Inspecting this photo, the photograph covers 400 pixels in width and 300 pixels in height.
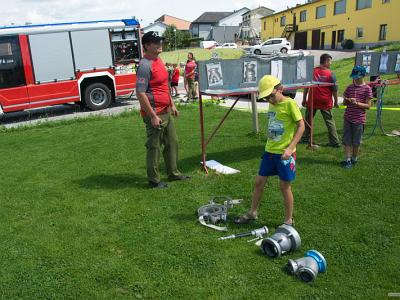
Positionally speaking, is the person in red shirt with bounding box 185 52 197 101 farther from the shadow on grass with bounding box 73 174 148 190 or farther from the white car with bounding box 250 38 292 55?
the white car with bounding box 250 38 292 55

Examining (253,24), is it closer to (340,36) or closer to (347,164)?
(340,36)

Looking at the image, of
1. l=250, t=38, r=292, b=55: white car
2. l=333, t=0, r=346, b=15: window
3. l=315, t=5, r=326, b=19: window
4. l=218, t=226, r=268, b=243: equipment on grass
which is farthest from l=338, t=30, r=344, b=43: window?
l=218, t=226, r=268, b=243: equipment on grass

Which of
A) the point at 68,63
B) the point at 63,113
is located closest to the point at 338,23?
the point at 63,113

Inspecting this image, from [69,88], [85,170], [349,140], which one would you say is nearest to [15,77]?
[69,88]

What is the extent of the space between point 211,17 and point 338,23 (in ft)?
245

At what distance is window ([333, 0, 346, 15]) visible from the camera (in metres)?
45.6

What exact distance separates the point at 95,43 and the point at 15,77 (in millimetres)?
2853

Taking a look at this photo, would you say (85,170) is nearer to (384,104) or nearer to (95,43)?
(95,43)

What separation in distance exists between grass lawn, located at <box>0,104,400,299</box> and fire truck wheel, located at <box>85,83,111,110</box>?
6.79 meters

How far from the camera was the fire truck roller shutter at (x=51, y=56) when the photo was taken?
13359 mm

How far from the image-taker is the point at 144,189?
591cm

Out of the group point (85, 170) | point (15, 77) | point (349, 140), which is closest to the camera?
point (349, 140)

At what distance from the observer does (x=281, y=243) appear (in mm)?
3895

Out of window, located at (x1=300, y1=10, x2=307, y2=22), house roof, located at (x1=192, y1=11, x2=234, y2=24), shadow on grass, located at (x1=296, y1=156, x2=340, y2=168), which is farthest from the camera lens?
house roof, located at (x1=192, y1=11, x2=234, y2=24)
